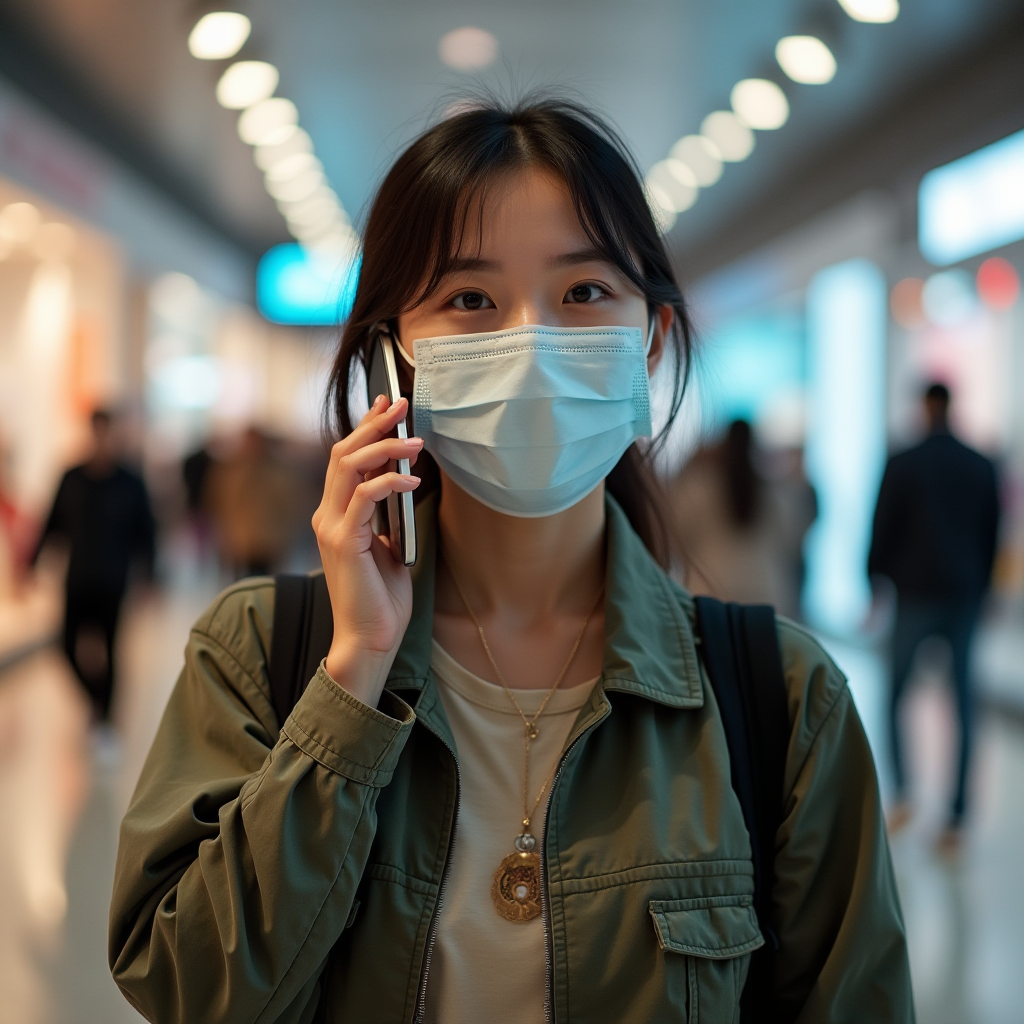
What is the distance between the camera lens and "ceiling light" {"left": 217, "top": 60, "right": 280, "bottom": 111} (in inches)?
289

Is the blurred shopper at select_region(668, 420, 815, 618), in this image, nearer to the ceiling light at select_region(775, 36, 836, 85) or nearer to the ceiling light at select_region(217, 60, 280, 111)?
the ceiling light at select_region(775, 36, 836, 85)

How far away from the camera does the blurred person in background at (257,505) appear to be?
28.1ft

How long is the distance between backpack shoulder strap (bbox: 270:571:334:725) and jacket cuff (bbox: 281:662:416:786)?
0.37 ft

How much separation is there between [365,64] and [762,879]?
290 inches

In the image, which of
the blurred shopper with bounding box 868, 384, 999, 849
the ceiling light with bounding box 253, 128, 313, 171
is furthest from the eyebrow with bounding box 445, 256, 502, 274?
the ceiling light with bounding box 253, 128, 313, 171

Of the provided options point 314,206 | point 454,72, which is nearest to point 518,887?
point 454,72

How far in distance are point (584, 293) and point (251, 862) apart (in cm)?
80

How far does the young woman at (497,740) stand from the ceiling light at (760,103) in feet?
23.0

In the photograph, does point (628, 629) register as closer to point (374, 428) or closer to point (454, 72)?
point (374, 428)

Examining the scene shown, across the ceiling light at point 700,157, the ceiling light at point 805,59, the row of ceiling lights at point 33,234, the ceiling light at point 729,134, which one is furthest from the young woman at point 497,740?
the ceiling light at point 700,157

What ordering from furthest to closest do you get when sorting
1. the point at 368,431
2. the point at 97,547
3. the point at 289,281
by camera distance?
1. the point at 289,281
2. the point at 97,547
3. the point at 368,431

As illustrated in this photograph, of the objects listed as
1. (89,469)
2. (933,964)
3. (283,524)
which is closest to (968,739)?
(933,964)

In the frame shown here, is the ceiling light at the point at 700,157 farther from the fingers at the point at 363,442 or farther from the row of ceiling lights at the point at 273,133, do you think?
the fingers at the point at 363,442

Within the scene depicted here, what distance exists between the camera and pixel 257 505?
8.57 m
